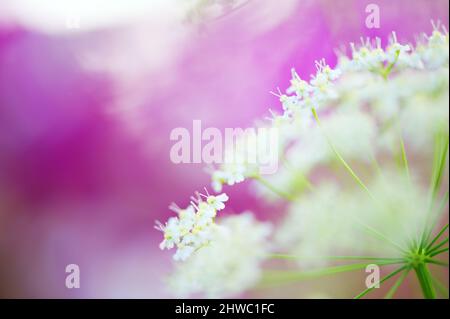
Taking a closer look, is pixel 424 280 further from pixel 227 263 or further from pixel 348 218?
pixel 227 263

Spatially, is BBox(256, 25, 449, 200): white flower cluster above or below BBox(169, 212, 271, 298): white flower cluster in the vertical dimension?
above

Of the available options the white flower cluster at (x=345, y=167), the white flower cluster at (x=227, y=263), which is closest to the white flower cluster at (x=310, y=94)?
the white flower cluster at (x=345, y=167)

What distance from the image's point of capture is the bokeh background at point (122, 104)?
82cm

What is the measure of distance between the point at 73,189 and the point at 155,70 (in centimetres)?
28

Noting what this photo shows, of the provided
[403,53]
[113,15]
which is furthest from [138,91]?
[403,53]

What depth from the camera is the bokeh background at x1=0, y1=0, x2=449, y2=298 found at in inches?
32.2

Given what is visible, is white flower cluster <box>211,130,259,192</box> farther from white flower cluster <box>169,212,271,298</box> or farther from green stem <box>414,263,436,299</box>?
green stem <box>414,263,436,299</box>

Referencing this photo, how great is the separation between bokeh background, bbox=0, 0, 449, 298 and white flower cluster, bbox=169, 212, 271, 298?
0.05 m

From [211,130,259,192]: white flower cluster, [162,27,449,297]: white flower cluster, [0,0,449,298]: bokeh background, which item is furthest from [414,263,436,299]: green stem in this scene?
[211,130,259,192]: white flower cluster

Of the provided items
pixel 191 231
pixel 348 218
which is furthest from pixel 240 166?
Answer: pixel 348 218

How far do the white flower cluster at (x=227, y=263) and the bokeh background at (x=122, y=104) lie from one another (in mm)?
49

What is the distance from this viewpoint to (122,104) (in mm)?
827

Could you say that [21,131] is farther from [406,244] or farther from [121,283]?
[406,244]

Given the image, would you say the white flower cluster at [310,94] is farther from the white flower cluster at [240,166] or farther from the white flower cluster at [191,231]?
the white flower cluster at [191,231]
